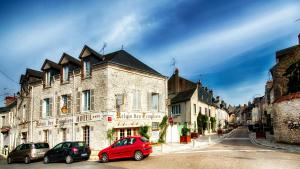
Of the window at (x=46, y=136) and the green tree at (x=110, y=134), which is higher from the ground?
the green tree at (x=110, y=134)

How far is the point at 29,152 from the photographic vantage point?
18.7m

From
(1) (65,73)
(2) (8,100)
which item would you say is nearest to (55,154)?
(1) (65,73)

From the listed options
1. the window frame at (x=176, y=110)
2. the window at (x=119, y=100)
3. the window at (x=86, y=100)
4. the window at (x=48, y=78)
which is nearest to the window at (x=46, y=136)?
the window at (x=48, y=78)

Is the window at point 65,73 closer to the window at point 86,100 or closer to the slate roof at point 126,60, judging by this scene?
the window at point 86,100

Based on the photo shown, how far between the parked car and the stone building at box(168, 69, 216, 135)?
20.7 meters

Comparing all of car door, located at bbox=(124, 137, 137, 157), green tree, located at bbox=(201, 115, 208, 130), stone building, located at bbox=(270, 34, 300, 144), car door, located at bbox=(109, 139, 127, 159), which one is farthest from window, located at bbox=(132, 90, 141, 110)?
green tree, located at bbox=(201, 115, 208, 130)

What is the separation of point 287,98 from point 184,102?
1842 cm

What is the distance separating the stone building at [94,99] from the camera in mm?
21984

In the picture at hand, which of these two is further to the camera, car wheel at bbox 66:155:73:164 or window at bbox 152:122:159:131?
window at bbox 152:122:159:131

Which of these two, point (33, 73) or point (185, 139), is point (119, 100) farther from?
point (33, 73)

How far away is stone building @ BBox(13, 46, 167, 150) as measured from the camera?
21984mm

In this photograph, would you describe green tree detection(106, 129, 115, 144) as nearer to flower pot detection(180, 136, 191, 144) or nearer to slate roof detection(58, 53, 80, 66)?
flower pot detection(180, 136, 191, 144)

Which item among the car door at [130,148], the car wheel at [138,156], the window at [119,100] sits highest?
the window at [119,100]

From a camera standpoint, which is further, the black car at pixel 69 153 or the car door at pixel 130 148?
the black car at pixel 69 153
